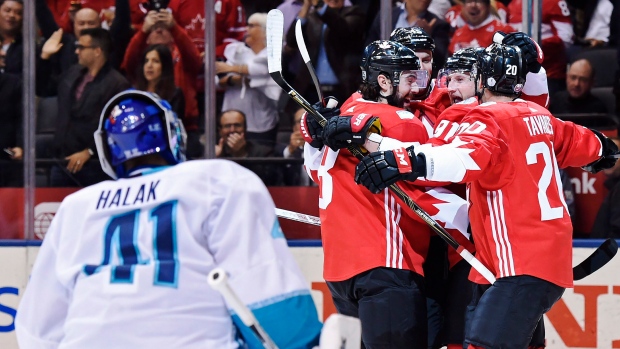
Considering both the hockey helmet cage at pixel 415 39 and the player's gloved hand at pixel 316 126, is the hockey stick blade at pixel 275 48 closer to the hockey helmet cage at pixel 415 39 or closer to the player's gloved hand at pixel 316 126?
the player's gloved hand at pixel 316 126

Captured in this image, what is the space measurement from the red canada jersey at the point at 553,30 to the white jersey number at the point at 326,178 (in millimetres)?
1719

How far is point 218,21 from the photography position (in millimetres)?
4965

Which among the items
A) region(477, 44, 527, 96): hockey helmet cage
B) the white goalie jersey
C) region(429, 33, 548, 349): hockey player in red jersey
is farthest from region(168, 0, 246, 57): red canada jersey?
the white goalie jersey

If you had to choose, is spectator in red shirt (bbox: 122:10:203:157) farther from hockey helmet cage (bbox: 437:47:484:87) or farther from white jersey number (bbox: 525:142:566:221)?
white jersey number (bbox: 525:142:566:221)

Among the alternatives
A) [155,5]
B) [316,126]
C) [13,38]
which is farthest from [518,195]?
[13,38]

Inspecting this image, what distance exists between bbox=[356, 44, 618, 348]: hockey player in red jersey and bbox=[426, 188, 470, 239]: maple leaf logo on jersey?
0.21 metres

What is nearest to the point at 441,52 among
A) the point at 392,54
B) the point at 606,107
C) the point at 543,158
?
the point at 606,107

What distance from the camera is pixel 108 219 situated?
2.00m

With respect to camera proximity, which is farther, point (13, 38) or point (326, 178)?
point (13, 38)

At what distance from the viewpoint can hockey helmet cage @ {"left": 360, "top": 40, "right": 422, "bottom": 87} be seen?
130 inches

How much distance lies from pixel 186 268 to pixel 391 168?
3.51ft

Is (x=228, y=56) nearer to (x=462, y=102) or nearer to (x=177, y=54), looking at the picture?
(x=177, y=54)

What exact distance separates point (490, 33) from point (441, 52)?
0.77ft

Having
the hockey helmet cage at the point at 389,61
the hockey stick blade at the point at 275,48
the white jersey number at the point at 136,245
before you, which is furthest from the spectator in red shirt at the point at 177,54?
the white jersey number at the point at 136,245
